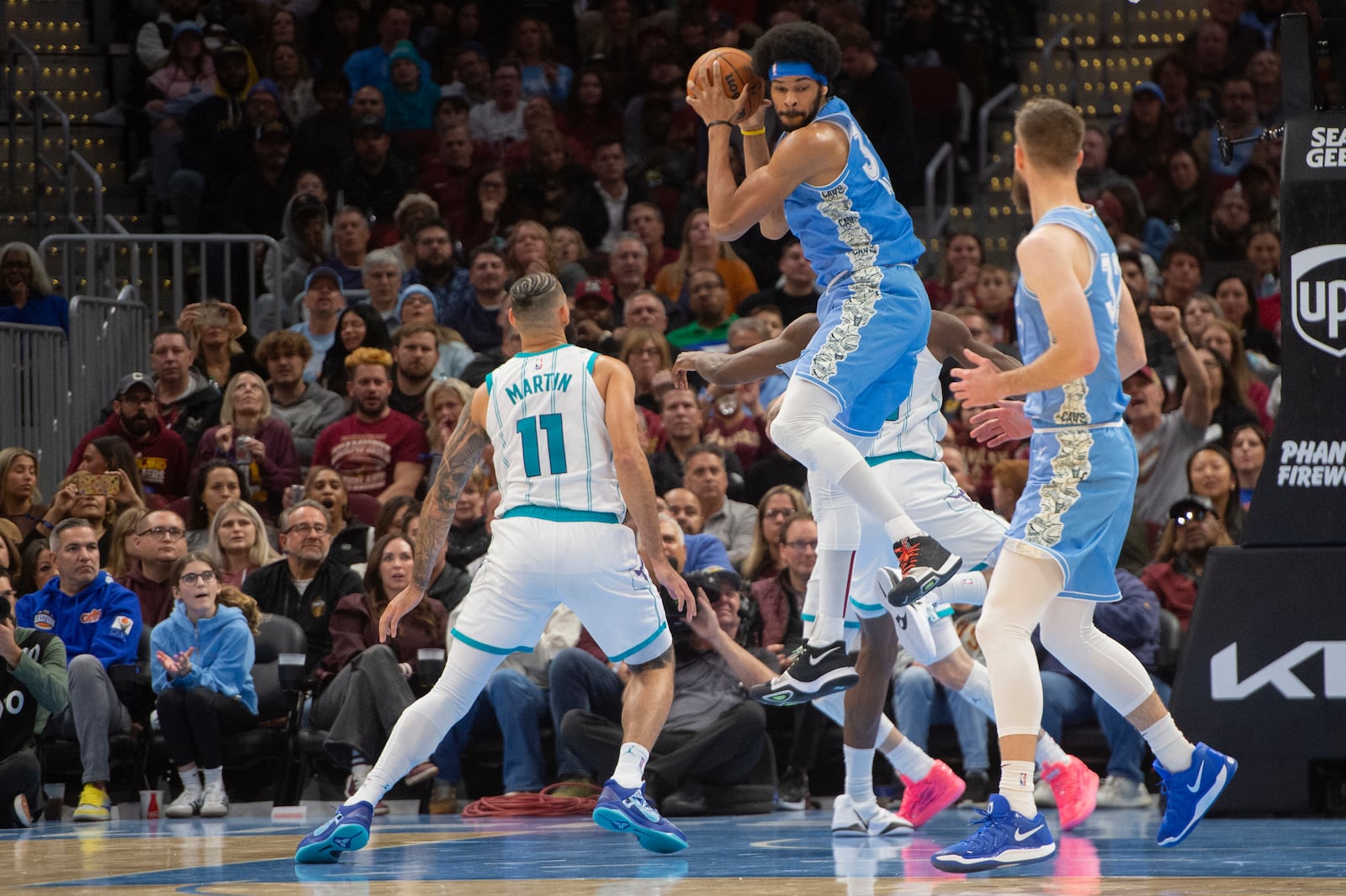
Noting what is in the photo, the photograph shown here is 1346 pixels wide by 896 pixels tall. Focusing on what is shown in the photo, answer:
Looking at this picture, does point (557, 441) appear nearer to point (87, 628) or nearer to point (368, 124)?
point (87, 628)

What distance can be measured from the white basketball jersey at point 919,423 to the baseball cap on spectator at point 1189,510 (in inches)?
106

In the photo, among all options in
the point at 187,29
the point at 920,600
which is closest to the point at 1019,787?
the point at 920,600

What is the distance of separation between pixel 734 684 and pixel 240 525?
123 inches

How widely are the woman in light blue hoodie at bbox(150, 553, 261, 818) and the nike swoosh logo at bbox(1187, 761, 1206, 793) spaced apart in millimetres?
5434

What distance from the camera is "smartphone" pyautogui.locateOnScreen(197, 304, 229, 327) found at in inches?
479

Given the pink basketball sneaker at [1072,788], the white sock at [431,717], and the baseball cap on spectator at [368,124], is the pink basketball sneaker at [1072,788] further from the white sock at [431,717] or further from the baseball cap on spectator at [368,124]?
the baseball cap on spectator at [368,124]

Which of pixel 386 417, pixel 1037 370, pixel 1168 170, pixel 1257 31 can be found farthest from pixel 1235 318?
pixel 1037 370

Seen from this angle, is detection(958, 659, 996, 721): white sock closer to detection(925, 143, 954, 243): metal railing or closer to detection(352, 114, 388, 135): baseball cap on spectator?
detection(925, 143, 954, 243): metal railing

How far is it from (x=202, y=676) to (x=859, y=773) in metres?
3.94

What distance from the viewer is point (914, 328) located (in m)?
6.27

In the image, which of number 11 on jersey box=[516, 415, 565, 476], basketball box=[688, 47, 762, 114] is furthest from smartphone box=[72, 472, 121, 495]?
basketball box=[688, 47, 762, 114]

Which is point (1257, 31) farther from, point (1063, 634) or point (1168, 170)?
point (1063, 634)

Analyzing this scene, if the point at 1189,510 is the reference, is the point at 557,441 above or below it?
above

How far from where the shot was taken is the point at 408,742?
623 centimetres
